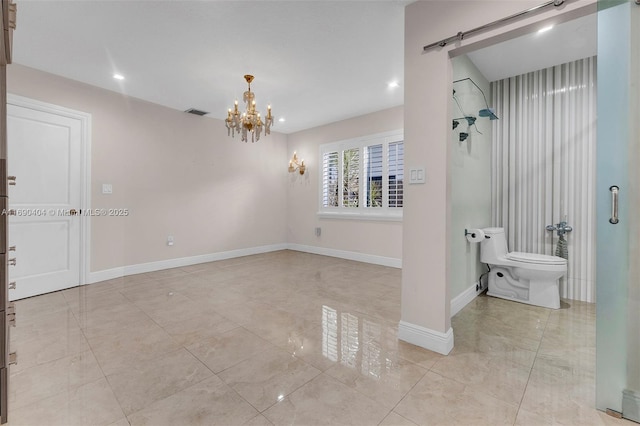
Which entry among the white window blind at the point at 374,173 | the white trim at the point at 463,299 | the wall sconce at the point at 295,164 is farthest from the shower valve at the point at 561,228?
the wall sconce at the point at 295,164

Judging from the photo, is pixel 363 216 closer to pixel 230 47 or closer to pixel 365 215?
→ pixel 365 215

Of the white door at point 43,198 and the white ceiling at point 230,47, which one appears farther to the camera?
the white door at point 43,198

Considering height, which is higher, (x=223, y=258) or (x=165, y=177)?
(x=165, y=177)

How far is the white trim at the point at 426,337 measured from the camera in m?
1.96

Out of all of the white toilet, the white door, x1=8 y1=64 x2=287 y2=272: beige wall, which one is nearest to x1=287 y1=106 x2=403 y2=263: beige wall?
x1=8 y1=64 x2=287 y2=272: beige wall

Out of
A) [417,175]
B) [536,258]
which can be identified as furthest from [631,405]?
[536,258]

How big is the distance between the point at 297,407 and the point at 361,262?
3.57m

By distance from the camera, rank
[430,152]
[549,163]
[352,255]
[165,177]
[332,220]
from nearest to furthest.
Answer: [430,152]
[549,163]
[165,177]
[352,255]
[332,220]

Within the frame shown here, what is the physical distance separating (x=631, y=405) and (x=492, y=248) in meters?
1.78

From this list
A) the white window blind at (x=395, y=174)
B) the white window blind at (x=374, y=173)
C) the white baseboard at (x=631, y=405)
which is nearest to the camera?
the white baseboard at (x=631, y=405)

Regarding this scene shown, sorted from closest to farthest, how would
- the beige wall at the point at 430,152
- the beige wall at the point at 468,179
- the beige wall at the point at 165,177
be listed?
the beige wall at the point at 430,152
the beige wall at the point at 468,179
the beige wall at the point at 165,177

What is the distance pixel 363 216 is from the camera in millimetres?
4941

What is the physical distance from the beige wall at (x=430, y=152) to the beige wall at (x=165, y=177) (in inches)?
147

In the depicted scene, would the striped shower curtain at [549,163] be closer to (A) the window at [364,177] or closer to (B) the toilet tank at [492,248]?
(B) the toilet tank at [492,248]
